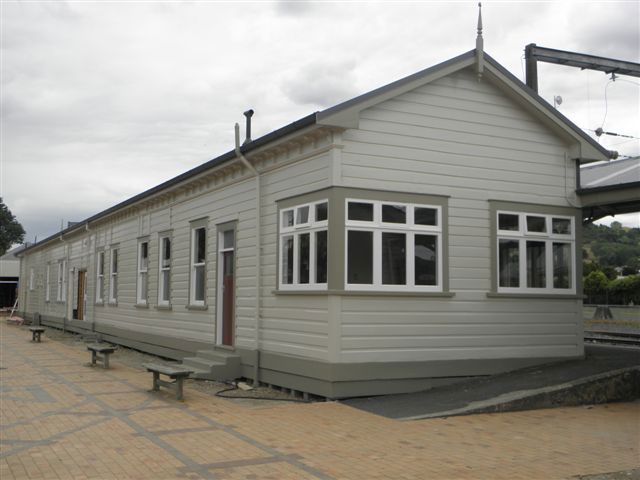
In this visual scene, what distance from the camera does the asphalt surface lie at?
32.6 feet

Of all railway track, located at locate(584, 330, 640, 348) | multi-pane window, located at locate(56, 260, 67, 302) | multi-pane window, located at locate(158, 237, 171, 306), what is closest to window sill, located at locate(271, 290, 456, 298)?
multi-pane window, located at locate(158, 237, 171, 306)

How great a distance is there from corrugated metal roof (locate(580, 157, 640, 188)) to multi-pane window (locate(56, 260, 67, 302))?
22.8 m

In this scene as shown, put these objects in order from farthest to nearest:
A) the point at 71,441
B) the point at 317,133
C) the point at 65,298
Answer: the point at 65,298 < the point at 317,133 < the point at 71,441

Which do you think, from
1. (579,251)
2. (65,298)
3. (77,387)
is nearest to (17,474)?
(77,387)

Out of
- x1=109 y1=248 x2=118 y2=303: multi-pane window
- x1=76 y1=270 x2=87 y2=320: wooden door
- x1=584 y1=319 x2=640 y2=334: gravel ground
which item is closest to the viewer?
x1=109 y1=248 x2=118 y2=303: multi-pane window

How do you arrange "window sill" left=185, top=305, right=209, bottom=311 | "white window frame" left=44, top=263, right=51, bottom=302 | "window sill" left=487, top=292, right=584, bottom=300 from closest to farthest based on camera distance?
"window sill" left=487, top=292, right=584, bottom=300
"window sill" left=185, top=305, right=209, bottom=311
"white window frame" left=44, top=263, right=51, bottom=302

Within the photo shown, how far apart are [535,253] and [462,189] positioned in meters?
2.00

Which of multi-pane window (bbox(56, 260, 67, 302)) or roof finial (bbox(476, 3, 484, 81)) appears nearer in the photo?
roof finial (bbox(476, 3, 484, 81))

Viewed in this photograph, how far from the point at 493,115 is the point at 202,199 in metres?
7.04

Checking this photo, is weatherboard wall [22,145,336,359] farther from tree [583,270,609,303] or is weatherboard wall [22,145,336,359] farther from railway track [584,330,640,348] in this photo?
tree [583,270,609,303]

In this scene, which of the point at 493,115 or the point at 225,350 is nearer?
the point at 493,115

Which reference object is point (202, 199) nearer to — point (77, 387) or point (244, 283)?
point (244, 283)

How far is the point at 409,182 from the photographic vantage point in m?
11.5

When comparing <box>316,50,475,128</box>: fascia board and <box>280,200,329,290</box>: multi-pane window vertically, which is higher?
<box>316,50,475,128</box>: fascia board
